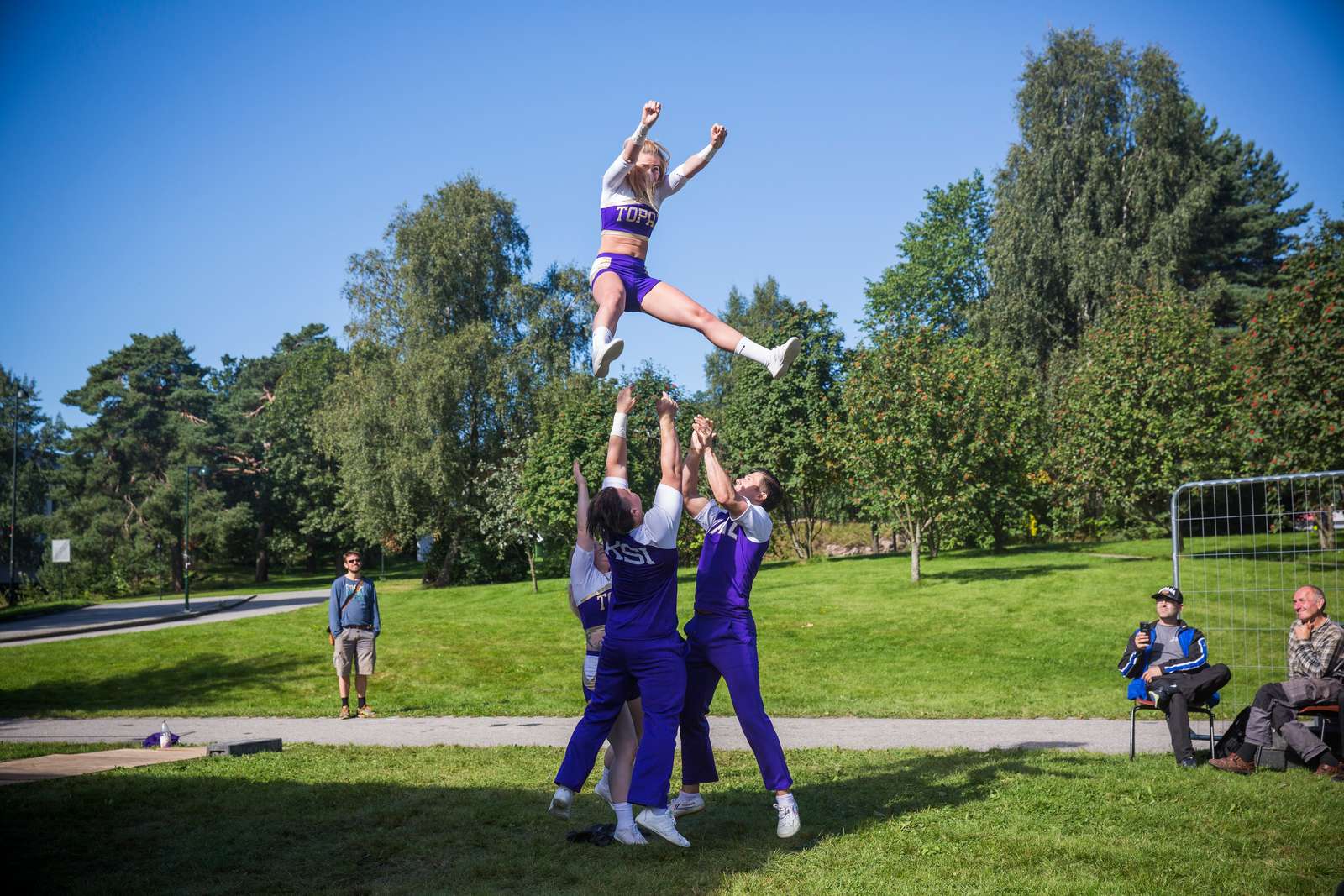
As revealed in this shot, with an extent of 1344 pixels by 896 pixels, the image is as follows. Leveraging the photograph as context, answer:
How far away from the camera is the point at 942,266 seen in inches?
2032

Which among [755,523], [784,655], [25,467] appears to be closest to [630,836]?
[755,523]

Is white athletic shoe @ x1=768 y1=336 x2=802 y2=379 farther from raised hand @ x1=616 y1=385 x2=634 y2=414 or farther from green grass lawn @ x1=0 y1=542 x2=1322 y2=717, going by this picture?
green grass lawn @ x1=0 y1=542 x2=1322 y2=717

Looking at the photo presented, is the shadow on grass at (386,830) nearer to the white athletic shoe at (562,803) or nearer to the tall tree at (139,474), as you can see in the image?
the white athletic shoe at (562,803)

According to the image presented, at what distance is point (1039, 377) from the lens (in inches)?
1515

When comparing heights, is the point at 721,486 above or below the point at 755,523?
above

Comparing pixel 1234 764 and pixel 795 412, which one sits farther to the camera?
pixel 795 412

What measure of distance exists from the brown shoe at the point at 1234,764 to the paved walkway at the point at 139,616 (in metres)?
22.7

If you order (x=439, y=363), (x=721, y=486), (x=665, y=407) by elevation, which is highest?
(x=439, y=363)

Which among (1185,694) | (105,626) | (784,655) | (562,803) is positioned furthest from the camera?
(105,626)

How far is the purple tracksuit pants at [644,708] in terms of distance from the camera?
237 inches

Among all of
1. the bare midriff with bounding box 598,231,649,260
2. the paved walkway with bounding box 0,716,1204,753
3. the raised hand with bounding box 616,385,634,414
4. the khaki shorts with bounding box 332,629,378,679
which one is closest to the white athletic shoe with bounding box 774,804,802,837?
the raised hand with bounding box 616,385,634,414

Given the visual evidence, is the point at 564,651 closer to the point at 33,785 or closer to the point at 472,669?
Result: the point at 472,669

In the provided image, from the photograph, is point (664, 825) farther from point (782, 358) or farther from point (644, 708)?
point (782, 358)

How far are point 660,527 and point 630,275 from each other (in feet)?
5.07
